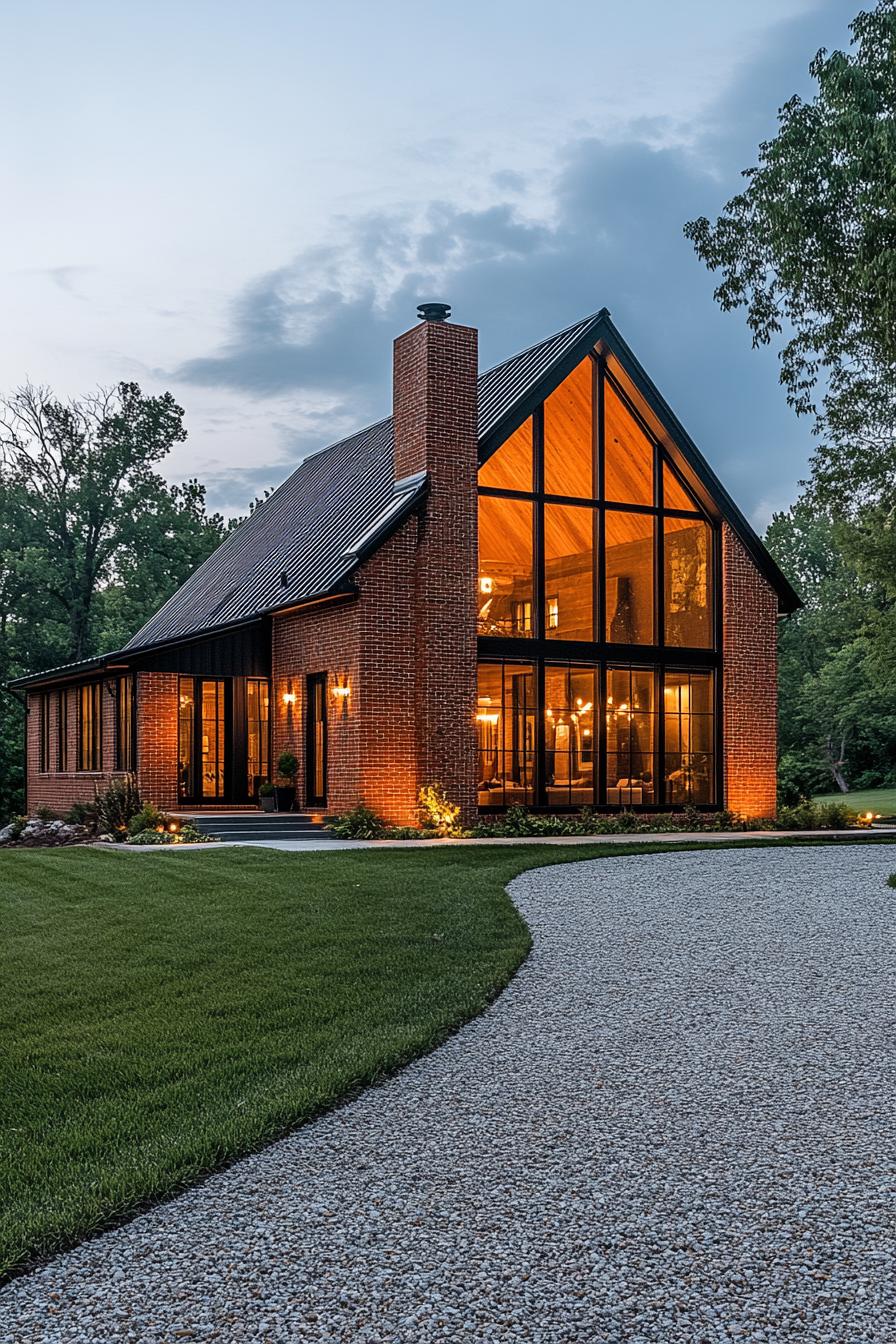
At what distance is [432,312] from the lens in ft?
61.8

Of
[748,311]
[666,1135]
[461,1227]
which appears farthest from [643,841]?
[461,1227]

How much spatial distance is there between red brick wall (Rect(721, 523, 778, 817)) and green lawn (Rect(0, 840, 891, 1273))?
8981 mm

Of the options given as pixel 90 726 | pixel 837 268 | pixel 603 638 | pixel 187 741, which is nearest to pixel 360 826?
pixel 187 741

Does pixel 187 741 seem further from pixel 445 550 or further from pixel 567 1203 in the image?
pixel 567 1203

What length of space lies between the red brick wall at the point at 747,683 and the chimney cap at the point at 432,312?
19.8ft

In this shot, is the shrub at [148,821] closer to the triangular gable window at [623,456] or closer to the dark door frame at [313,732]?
the dark door frame at [313,732]

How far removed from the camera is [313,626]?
19109 millimetres

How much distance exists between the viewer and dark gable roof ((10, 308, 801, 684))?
1898 cm

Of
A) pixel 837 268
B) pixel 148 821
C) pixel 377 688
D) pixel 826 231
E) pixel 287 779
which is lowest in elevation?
pixel 148 821

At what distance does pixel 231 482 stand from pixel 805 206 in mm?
29174

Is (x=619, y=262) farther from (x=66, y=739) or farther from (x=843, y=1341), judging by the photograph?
(x=843, y=1341)

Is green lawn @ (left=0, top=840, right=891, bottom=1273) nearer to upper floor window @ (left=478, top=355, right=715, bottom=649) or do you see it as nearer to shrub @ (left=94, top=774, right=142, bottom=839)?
shrub @ (left=94, top=774, right=142, bottom=839)

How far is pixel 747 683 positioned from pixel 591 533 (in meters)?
3.82

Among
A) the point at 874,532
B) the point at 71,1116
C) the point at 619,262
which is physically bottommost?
the point at 71,1116
